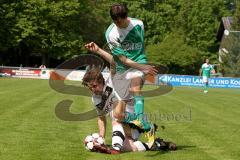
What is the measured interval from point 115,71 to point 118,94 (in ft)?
1.30

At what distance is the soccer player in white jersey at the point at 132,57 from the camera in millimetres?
9133

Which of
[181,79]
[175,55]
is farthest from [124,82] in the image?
[175,55]

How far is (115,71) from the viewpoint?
9492 mm

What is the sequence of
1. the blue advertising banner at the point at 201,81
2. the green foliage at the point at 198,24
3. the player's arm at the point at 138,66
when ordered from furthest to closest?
the green foliage at the point at 198,24 < the blue advertising banner at the point at 201,81 < the player's arm at the point at 138,66

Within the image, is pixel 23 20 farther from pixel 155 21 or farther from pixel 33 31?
pixel 155 21

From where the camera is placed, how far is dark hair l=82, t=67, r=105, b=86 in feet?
30.3

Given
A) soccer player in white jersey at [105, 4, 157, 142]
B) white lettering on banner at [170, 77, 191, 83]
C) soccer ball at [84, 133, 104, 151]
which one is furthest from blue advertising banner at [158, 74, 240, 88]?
soccer ball at [84, 133, 104, 151]

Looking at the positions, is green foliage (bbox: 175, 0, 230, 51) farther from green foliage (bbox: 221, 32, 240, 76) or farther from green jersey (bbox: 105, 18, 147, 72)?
green jersey (bbox: 105, 18, 147, 72)

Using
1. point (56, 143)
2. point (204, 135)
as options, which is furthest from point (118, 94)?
point (204, 135)

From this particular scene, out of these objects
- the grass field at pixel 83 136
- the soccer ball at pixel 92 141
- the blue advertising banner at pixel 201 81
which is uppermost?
the soccer ball at pixel 92 141

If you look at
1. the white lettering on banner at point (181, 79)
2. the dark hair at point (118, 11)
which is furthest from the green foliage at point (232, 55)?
the dark hair at point (118, 11)

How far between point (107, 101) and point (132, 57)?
2.91 ft

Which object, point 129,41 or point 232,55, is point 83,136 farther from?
point 232,55

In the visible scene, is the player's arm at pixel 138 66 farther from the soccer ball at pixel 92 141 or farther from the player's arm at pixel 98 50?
the soccer ball at pixel 92 141
